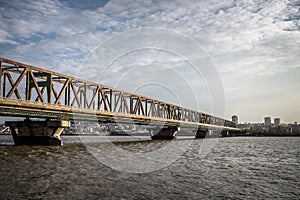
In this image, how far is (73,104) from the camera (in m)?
59.0

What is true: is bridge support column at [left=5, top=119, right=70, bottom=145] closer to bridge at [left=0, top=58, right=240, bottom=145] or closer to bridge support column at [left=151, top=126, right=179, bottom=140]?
bridge at [left=0, top=58, right=240, bottom=145]

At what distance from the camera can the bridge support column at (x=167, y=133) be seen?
390 ft

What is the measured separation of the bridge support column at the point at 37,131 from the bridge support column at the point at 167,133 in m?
70.7

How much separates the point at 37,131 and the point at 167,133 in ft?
247

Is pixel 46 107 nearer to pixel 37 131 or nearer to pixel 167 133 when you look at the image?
pixel 37 131

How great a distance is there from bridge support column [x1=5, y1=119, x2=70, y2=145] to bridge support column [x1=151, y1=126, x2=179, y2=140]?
70.7 meters

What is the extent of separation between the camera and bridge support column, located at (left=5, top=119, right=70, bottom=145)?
52091 millimetres

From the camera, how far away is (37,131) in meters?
52.2

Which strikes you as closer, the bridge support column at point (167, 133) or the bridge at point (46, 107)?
the bridge at point (46, 107)

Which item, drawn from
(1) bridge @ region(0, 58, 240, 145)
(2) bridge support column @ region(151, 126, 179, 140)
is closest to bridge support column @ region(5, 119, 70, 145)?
(1) bridge @ region(0, 58, 240, 145)

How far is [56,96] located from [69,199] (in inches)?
1590

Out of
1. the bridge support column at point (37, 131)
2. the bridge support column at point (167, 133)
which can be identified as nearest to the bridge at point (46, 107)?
the bridge support column at point (37, 131)

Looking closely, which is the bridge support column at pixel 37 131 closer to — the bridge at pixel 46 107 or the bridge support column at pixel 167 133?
the bridge at pixel 46 107

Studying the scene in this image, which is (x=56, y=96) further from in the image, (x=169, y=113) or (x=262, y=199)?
(x=169, y=113)
